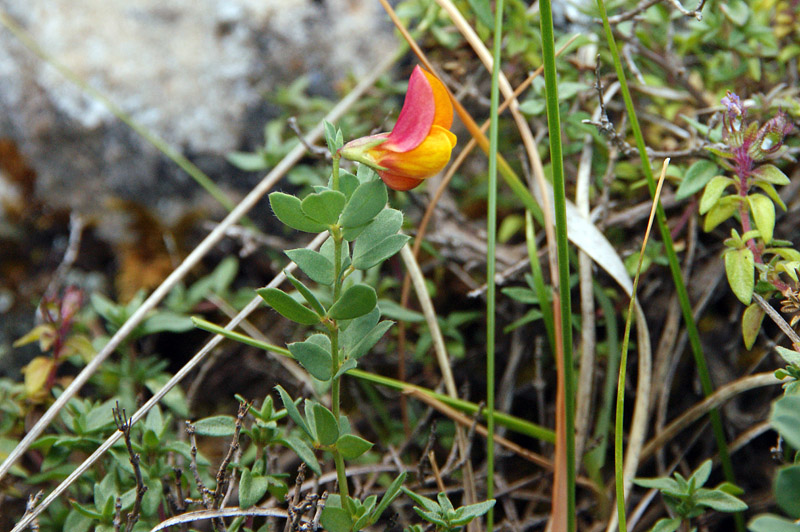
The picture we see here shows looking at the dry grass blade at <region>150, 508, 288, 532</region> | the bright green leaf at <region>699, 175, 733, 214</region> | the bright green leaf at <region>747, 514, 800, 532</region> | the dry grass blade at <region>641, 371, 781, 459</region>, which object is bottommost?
the dry grass blade at <region>641, 371, 781, 459</region>

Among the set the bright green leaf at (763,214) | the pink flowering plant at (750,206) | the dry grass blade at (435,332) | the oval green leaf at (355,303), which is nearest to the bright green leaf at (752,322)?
the pink flowering plant at (750,206)

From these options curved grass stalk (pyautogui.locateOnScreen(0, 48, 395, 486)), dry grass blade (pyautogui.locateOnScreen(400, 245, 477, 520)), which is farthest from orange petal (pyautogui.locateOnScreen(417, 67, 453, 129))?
curved grass stalk (pyautogui.locateOnScreen(0, 48, 395, 486))

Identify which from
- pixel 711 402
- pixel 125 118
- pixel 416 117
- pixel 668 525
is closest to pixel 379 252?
pixel 416 117

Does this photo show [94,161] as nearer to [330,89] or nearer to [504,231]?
[330,89]

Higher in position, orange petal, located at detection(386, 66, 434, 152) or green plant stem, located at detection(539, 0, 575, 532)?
orange petal, located at detection(386, 66, 434, 152)

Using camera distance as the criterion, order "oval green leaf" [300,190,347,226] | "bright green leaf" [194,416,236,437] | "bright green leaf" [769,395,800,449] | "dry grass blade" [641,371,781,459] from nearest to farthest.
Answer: "bright green leaf" [769,395,800,449], "oval green leaf" [300,190,347,226], "bright green leaf" [194,416,236,437], "dry grass blade" [641,371,781,459]

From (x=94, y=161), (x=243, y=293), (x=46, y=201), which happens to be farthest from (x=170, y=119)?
(x=243, y=293)

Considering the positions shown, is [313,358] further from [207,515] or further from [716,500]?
[716,500]

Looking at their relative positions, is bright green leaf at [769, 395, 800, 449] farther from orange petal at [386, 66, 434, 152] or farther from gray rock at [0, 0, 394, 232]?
gray rock at [0, 0, 394, 232]

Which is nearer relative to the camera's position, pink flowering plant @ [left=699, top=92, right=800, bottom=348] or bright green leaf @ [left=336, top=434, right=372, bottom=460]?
bright green leaf @ [left=336, top=434, right=372, bottom=460]
